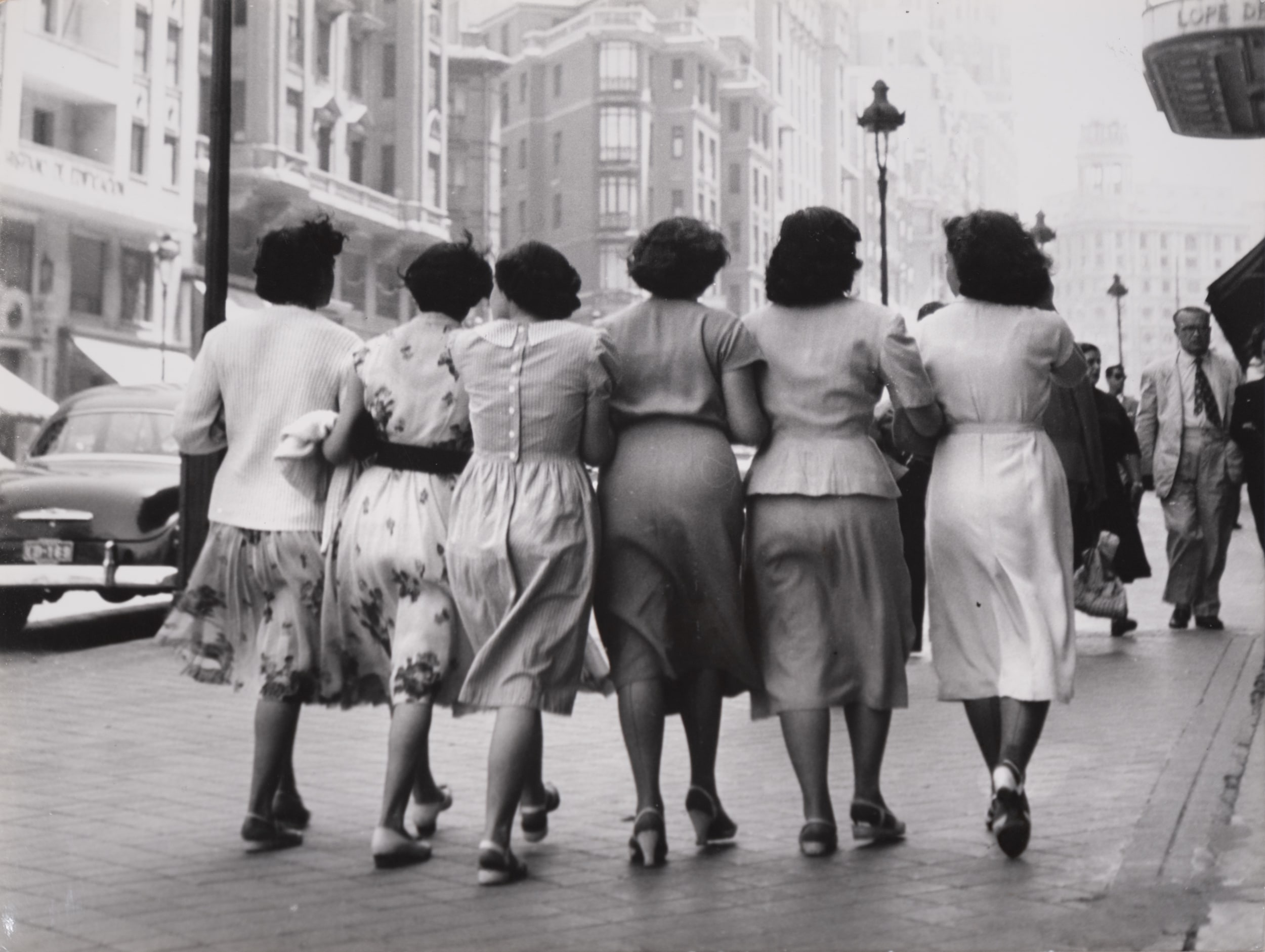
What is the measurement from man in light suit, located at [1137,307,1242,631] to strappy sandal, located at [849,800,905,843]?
18.3 feet

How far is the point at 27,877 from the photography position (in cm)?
491

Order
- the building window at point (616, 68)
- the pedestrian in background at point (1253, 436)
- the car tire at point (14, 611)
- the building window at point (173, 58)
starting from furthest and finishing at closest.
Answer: the car tire at point (14, 611), the pedestrian in background at point (1253, 436), the building window at point (173, 58), the building window at point (616, 68)

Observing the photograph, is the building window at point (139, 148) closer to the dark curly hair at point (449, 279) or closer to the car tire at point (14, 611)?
the car tire at point (14, 611)

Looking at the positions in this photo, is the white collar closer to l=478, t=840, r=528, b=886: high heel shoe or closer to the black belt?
the black belt

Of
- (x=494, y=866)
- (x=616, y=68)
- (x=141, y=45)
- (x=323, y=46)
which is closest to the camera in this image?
(x=494, y=866)

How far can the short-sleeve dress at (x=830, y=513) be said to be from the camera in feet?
16.9

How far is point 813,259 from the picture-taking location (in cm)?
520

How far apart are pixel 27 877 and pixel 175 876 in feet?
1.36

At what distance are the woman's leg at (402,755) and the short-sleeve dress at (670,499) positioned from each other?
0.57m

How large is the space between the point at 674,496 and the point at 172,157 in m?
5.82

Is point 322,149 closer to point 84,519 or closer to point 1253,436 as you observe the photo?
point 84,519

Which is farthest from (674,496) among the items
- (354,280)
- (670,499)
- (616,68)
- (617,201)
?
(354,280)

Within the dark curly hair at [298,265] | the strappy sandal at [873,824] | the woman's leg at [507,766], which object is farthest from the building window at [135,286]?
the strappy sandal at [873,824]

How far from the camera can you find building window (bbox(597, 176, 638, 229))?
6980mm
